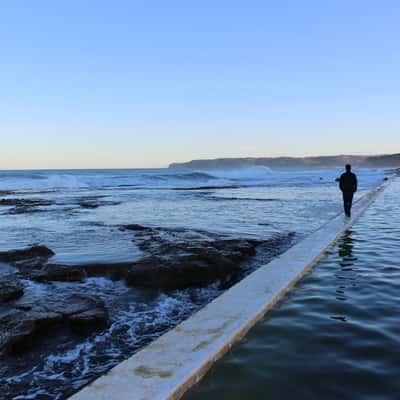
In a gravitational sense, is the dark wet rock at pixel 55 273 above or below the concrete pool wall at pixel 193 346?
below

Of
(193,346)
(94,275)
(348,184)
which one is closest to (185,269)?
(94,275)

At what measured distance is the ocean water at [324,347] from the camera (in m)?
3.13

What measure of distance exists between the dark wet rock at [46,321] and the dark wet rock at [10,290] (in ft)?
1.85

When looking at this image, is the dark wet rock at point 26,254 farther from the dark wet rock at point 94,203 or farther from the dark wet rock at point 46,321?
the dark wet rock at point 94,203

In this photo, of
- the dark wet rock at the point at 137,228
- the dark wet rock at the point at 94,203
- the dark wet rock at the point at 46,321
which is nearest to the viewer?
the dark wet rock at the point at 46,321

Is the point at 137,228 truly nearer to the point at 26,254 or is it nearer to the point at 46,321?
the point at 26,254

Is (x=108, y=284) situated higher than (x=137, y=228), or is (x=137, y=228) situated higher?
(x=137, y=228)

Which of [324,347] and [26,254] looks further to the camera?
[26,254]

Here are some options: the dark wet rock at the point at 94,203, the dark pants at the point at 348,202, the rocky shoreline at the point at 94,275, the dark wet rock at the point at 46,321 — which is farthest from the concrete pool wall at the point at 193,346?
the dark wet rock at the point at 94,203

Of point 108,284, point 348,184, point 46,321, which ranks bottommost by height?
point 108,284

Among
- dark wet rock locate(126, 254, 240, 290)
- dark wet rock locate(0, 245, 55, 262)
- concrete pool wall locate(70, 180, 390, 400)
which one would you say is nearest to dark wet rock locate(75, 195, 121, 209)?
dark wet rock locate(0, 245, 55, 262)

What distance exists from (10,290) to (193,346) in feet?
11.5

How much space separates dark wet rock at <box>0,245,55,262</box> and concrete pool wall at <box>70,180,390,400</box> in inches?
189

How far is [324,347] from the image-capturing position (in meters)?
3.87
